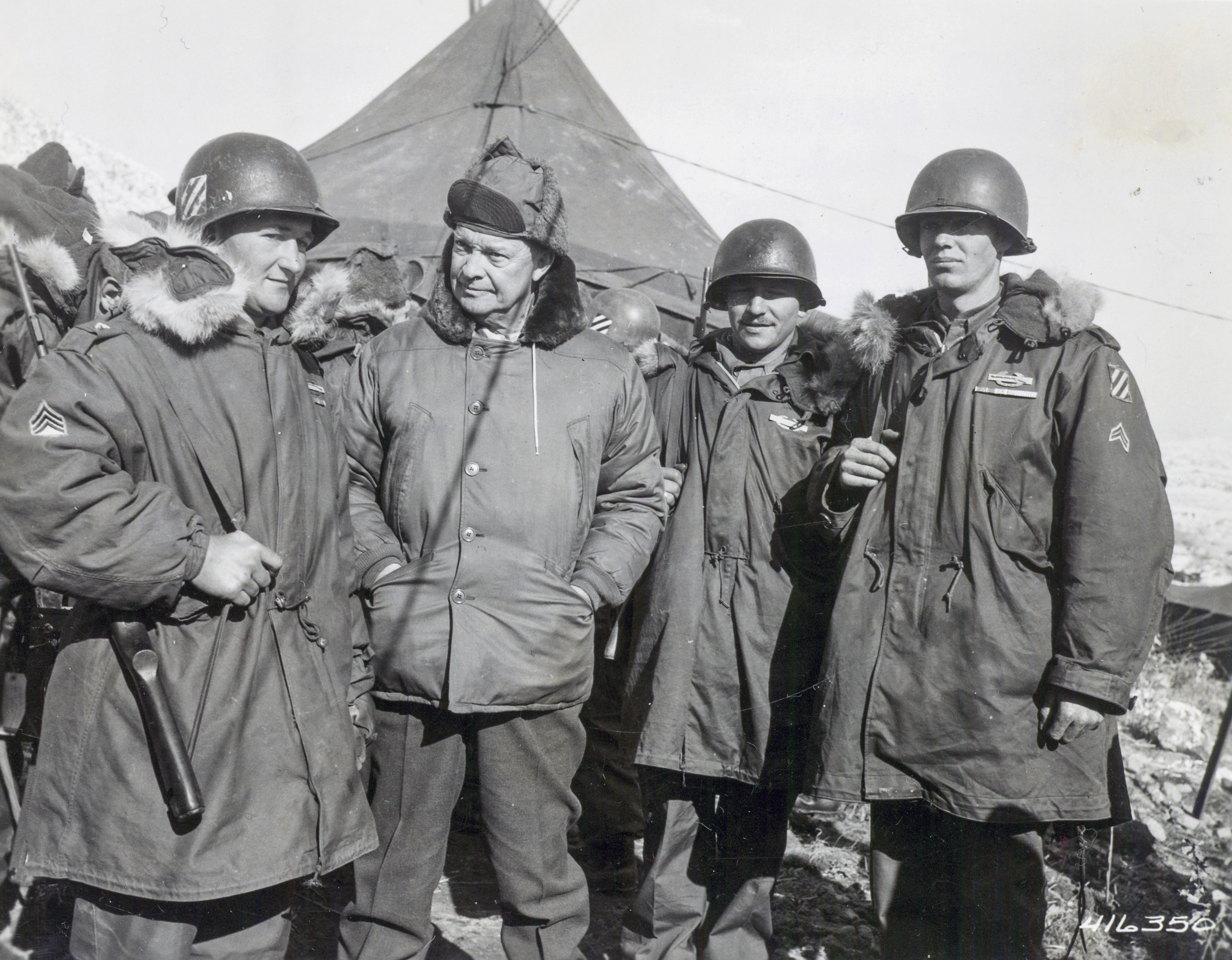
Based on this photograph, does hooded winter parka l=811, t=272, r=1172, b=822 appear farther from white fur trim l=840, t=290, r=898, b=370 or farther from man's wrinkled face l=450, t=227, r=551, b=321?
man's wrinkled face l=450, t=227, r=551, b=321

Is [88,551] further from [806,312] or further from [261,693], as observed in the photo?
[806,312]

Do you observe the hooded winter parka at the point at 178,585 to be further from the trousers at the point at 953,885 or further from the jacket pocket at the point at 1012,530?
the jacket pocket at the point at 1012,530

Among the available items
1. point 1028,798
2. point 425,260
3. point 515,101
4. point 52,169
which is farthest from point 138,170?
point 1028,798

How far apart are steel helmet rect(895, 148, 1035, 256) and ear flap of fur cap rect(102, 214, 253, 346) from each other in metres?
1.88

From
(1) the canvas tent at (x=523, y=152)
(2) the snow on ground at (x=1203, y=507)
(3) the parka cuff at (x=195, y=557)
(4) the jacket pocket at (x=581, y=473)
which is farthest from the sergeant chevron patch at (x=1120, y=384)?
(2) the snow on ground at (x=1203, y=507)

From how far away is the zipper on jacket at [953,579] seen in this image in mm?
2543

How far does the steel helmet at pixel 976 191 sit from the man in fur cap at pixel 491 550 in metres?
1.02

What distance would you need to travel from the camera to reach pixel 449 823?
261 cm

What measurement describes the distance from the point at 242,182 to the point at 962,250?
1.94 metres

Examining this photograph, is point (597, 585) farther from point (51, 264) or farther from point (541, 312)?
point (51, 264)

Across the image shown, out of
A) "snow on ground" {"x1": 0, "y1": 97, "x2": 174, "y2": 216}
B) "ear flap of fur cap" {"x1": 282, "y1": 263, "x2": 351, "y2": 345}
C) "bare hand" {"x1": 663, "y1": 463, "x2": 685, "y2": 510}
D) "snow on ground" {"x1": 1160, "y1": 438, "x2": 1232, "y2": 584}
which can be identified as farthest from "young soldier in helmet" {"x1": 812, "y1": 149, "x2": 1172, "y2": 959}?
"snow on ground" {"x1": 0, "y1": 97, "x2": 174, "y2": 216}

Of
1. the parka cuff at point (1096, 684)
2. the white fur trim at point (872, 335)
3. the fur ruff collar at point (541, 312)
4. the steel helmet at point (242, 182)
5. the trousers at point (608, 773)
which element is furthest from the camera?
the trousers at point (608, 773)

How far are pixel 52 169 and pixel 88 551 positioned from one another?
2591 mm

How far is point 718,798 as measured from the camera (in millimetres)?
3195
